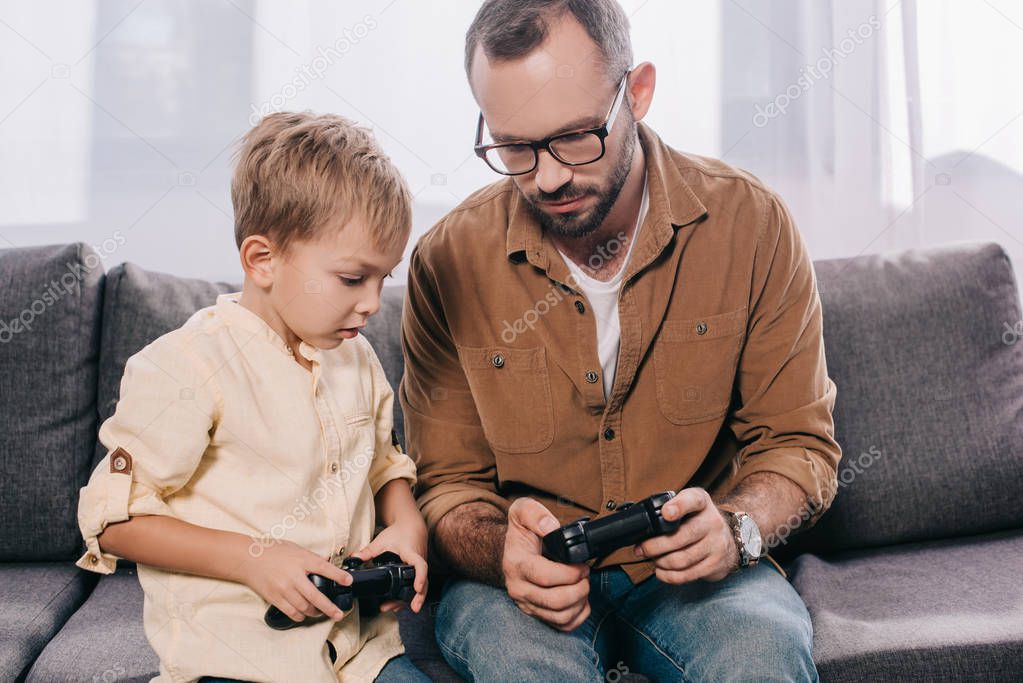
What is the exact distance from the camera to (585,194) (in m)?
1.29

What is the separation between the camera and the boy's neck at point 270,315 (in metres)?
1.11

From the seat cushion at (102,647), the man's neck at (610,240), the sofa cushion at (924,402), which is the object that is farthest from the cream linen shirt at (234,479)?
the sofa cushion at (924,402)

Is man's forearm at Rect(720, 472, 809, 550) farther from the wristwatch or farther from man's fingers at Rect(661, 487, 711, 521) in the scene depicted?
man's fingers at Rect(661, 487, 711, 521)

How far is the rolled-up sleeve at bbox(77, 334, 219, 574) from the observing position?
985 mm

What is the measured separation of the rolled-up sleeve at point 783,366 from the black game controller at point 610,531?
0.31 metres

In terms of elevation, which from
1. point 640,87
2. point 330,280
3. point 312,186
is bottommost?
point 330,280

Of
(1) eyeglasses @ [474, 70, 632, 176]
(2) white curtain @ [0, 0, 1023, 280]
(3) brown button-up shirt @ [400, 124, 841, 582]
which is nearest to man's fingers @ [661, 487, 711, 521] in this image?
(3) brown button-up shirt @ [400, 124, 841, 582]

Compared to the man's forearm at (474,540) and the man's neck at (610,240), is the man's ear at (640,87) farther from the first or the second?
the man's forearm at (474,540)

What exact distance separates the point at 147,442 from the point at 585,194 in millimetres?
656

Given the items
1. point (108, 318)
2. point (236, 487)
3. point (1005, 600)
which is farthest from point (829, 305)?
point (108, 318)

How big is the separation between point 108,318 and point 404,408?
586 mm

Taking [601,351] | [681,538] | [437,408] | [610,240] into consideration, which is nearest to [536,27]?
[610,240]

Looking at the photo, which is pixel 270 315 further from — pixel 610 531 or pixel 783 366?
pixel 783 366

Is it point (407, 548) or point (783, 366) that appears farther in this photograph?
point (783, 366)
